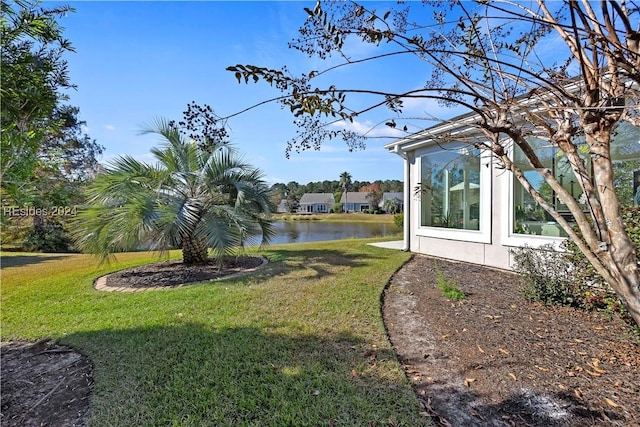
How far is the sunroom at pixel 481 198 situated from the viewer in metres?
5.49

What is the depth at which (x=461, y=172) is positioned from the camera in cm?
862

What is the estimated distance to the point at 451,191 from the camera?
8.98 meters

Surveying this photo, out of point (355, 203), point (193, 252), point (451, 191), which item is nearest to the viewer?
point (193, 252)

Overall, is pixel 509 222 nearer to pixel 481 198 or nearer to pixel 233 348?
pixel 481 198

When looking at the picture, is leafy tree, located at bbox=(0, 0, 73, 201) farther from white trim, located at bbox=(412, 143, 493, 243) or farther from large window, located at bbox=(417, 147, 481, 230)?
large window, located at bbox=(417, 147, 481, 230)

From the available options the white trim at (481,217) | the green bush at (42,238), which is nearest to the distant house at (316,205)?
the green bush at (42,238)

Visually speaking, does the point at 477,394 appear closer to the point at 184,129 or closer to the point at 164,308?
the point at 184,129

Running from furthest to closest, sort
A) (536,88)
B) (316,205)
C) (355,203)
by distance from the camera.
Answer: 1. (316,205)
2. (355,203)
3. (536,88)

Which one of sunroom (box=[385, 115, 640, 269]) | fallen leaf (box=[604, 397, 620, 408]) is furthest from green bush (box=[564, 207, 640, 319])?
fallen leaf (box=[604, 397, 620, 408])

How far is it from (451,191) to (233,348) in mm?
7570

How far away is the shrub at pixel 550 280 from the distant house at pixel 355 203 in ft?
191

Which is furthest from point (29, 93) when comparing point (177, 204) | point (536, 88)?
point (177, 204)

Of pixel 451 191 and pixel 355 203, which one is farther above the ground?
pixel 355 203

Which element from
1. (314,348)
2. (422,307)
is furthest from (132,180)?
(422,307)
